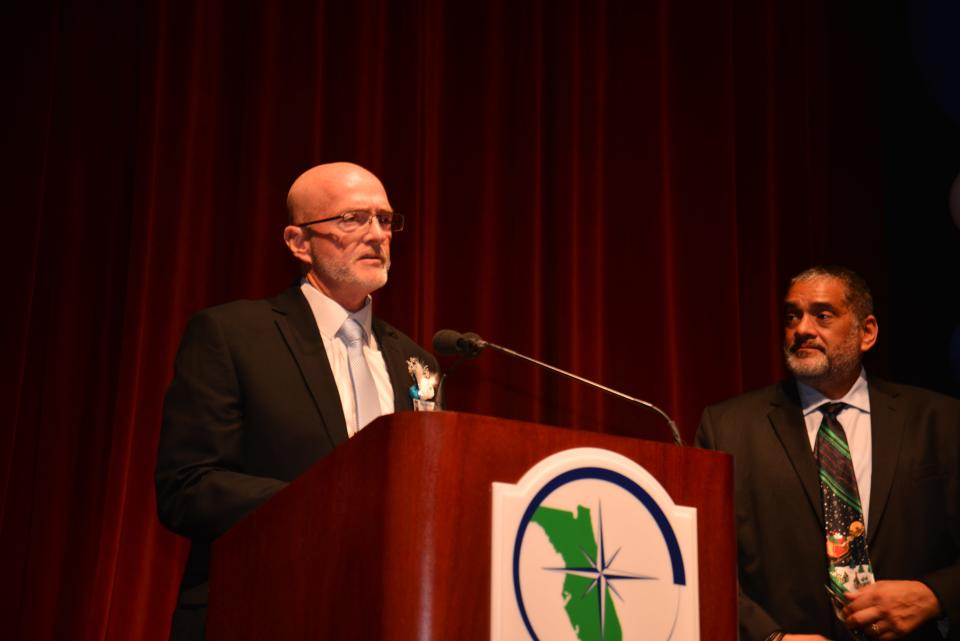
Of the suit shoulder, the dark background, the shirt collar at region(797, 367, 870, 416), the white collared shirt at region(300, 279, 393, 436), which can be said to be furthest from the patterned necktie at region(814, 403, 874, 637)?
the white collared shirt at region(300, 279, 393, 436)

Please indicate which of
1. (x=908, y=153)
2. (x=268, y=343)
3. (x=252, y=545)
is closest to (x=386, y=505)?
(x=252, y=545)

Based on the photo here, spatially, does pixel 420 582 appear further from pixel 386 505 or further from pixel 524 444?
pixel 524 444

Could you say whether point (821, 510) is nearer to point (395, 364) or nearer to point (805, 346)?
point (805, 346)

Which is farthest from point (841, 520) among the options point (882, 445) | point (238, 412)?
point (238, 412)

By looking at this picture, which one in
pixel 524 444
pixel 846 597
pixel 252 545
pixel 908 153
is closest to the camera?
pixel 524 444

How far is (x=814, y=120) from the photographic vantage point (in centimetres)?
392

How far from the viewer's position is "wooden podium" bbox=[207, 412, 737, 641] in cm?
131

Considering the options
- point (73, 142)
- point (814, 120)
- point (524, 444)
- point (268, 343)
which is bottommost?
point (524, 444)

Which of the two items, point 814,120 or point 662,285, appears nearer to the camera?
point 662,285

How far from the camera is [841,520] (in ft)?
9.14

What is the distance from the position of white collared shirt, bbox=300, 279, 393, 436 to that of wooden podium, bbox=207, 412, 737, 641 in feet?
2.33

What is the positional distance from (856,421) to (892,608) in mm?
622

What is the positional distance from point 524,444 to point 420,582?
0.25m

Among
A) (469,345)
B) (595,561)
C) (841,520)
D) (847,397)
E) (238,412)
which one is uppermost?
(847,397)
